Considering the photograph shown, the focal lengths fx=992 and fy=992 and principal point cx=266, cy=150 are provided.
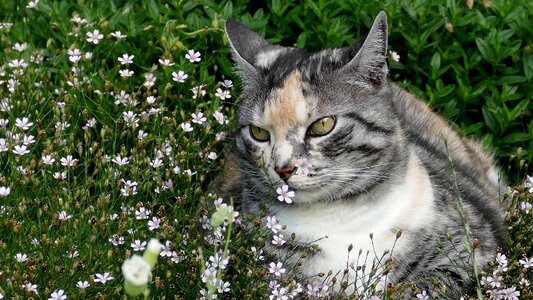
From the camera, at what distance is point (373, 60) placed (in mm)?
4270

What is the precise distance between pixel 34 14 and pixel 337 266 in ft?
9.56

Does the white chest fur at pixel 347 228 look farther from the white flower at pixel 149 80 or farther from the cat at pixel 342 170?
the white flower at pixel 149 80

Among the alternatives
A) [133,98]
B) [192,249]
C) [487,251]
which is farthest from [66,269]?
[487,251]

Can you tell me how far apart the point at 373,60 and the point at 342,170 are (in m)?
0.50

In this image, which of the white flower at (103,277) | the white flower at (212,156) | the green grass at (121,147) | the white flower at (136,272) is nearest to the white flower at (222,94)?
the green grass at (121,147)

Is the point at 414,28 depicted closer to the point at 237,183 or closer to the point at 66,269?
the point at 237,183

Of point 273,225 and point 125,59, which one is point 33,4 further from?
point 273,225

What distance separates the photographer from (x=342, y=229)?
4.29m

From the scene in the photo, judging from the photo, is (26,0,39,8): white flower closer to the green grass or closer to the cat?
the green grass

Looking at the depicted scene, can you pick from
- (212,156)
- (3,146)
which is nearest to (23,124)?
(3,146)

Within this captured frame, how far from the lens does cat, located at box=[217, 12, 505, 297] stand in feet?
13.7

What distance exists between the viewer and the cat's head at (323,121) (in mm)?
4145

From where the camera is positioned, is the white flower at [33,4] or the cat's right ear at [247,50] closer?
the cat's right ear at [247,50]

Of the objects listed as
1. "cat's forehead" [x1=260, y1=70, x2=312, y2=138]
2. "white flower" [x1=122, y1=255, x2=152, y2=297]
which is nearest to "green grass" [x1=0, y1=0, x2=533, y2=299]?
"cat's forehead" [x1=260, y1=70, x2=312, y2=138]
